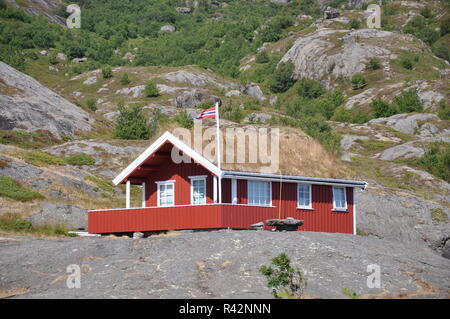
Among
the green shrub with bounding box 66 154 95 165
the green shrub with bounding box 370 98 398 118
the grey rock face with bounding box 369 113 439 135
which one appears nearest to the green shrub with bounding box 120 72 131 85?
the green shrub with bounding box 370 98 398 118

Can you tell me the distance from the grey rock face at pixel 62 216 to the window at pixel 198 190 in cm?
1222

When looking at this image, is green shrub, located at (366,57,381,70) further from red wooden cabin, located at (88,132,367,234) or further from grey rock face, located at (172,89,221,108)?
red wooden cabin, located at (88,132,367,234)

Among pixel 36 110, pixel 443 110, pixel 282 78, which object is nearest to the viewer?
pixel 36 110

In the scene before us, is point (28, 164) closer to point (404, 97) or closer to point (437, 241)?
point (437, 241)

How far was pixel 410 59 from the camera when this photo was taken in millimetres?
149125

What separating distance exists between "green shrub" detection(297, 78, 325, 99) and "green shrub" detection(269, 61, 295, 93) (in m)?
5.58

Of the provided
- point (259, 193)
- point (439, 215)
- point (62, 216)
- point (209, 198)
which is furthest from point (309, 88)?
point (209, 198)

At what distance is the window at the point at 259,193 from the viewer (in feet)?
Result: 120

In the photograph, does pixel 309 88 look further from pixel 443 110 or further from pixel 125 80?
pixel 125 80

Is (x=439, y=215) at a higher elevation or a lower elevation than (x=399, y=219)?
higher

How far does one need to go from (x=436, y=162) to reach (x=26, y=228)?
171 ft

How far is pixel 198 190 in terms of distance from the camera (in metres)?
36.3
